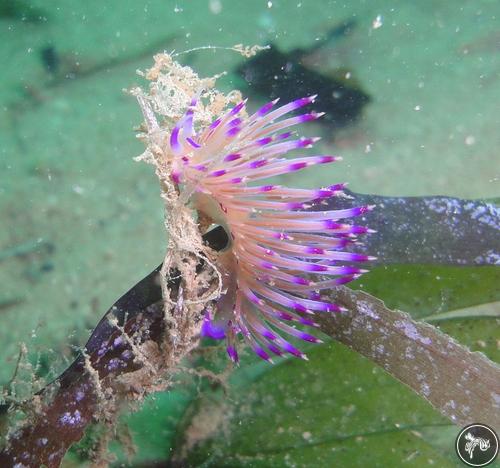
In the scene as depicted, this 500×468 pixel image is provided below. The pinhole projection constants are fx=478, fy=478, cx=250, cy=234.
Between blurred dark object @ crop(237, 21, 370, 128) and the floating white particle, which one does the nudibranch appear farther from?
the floating white particle

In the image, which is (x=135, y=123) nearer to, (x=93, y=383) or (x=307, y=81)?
(x=307, y=81)

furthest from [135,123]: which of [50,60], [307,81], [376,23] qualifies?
[376,23]

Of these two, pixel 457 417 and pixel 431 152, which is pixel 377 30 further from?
pixel 457 417

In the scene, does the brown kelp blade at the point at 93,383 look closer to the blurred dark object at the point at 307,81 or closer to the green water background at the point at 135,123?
the green water background at the point at 135,123

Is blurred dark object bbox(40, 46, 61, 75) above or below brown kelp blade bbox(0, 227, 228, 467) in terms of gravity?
above

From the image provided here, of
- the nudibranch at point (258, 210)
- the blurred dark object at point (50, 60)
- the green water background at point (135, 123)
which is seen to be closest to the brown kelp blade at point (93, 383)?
the nudibranch at point (258, 210)

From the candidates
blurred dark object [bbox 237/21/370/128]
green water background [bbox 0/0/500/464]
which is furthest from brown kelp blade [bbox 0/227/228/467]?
blurred dark object [bbox 237/21/370/128]
